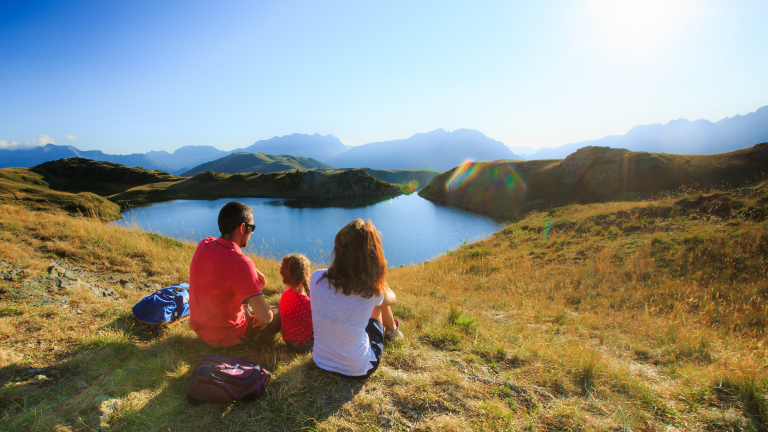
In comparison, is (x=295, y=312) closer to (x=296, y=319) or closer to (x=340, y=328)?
(x=296, y=319)

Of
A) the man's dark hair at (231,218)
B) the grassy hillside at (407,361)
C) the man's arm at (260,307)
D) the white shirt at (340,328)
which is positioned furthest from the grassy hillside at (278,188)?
the white shirt at (340,328)

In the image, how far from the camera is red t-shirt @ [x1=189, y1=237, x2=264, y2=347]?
3016 millimetres

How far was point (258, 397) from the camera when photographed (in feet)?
9.34

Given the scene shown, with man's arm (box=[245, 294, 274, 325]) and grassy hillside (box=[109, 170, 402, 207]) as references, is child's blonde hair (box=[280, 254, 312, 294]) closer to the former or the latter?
man's arm (box=[245, 294, 274, 325])

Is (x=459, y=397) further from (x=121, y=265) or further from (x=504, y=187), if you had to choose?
(x=504, y=187)

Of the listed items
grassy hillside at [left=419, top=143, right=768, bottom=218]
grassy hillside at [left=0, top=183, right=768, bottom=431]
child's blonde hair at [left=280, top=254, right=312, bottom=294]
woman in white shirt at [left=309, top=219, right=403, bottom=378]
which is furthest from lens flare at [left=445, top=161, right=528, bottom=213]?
woman in white shirt at [left=309, top=219, right=403, bottom=378]

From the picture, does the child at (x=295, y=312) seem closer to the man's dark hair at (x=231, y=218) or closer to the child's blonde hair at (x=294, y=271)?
the child's blonde hair at (x=294, y=271)

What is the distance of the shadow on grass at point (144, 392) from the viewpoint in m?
2.49

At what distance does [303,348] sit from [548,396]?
2963 mm

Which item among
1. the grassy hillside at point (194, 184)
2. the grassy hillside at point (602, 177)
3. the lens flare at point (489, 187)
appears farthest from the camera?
the grassy hillside at point (194, 184)

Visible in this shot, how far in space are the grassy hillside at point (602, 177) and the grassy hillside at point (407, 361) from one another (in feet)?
108

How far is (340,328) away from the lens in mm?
2867

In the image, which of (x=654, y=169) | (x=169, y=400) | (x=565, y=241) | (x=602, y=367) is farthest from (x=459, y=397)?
(x=654, y=169)

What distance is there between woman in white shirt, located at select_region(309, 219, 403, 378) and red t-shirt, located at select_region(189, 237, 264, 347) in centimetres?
77
